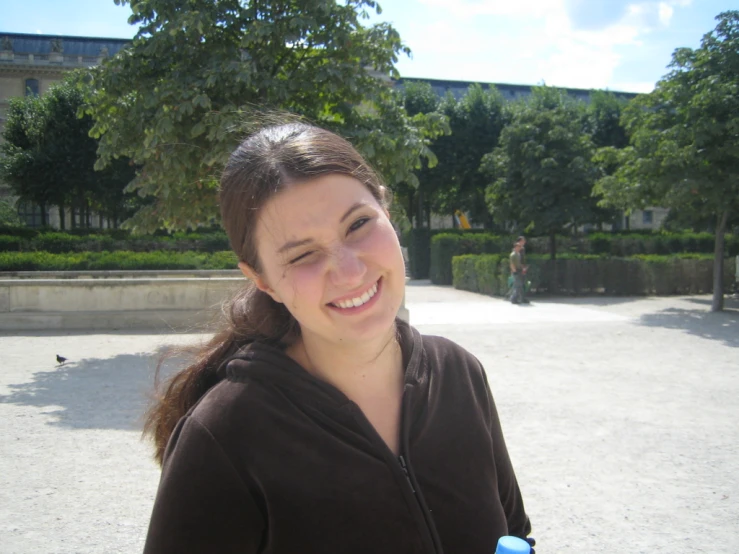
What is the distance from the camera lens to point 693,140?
12.5 metres

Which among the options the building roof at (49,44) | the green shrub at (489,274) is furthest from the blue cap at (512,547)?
the building roof at (49,44)

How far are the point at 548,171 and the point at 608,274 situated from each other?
149 inches

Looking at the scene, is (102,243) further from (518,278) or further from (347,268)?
(347,268)

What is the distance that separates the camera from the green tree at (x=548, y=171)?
19672mm

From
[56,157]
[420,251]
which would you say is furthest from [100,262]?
[56,157]

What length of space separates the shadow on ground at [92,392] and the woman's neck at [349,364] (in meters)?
4.09

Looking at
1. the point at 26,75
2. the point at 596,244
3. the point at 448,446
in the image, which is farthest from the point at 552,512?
the point at 26,75

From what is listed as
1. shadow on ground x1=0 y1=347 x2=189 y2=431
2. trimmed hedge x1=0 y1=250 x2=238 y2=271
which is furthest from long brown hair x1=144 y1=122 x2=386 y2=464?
trimmed hedge x1=0 y1=250 x2=238 y2=271

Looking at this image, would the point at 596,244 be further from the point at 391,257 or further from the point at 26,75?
the point at 26,75

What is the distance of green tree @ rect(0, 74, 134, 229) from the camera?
3148 cm

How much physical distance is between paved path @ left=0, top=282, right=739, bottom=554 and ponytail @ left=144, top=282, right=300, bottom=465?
537mm

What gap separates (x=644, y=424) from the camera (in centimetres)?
582

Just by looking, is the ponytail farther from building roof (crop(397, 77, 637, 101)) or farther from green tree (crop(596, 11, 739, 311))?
building roof (crop(397, 77, 637, 101))

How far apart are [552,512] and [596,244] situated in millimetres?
22485
